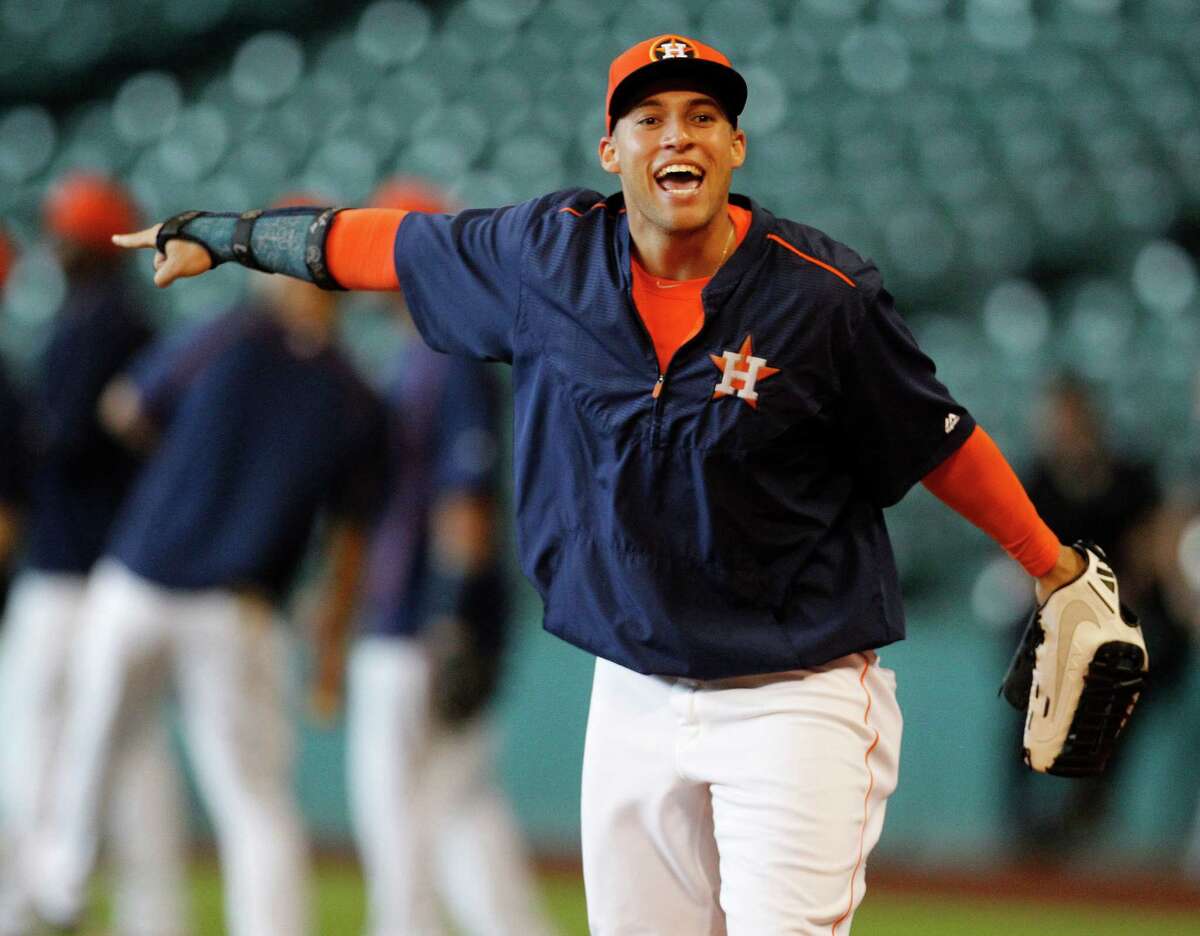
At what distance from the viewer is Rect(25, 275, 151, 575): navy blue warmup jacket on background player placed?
5.57 metres

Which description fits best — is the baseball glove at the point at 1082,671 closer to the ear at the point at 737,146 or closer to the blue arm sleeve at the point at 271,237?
the ear at the point at 737,146

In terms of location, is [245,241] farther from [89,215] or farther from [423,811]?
[89,215]

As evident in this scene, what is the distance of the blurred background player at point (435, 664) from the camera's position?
5199 mm

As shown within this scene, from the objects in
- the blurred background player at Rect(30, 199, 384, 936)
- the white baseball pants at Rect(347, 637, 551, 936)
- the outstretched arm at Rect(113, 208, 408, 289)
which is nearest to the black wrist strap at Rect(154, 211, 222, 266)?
the outstretched arm at Rect(113, 208, 408, 289)

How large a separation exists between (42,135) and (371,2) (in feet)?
7.16

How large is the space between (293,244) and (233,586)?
1.79 meters

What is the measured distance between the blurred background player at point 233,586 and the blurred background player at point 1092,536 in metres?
3.26

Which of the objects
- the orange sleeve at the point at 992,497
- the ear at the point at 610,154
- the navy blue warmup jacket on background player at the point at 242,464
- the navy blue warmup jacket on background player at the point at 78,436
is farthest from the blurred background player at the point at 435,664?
the orange sleeve at the point at 992,497

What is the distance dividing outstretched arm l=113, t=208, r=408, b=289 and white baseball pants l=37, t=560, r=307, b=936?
5.60ft

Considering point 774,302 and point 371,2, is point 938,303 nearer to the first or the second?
point 371,2

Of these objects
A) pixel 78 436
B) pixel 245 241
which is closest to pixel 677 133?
pixel 245 241

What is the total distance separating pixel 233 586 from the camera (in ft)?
15.4

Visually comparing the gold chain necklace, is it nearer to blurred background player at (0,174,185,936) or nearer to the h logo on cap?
the h logo on cap

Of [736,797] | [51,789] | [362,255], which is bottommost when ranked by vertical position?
[51,789]
